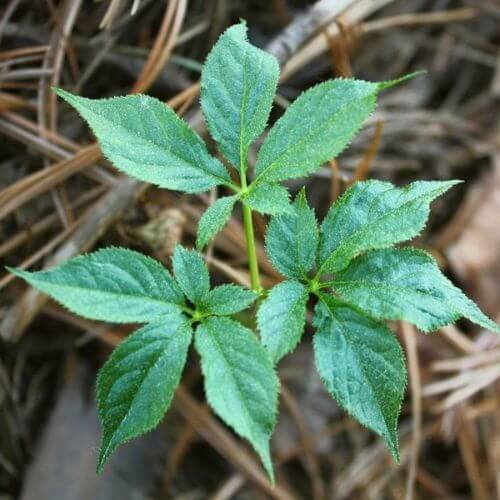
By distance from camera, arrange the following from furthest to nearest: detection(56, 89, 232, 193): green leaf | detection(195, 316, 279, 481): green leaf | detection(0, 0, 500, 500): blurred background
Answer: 1. detection(0, 0, 500, 500): blurred background
2. detection(56, 89, 232, 193): green leaf
3. detection(195, 316, 279, 481): green leaf

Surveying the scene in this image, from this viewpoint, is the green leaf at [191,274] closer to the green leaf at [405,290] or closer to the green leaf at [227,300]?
the green leaf at [227,300]

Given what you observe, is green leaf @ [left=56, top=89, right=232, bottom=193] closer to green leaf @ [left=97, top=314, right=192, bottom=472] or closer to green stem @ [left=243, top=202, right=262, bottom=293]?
green stem @ [left=243, top=202, right=262, bottom=293]

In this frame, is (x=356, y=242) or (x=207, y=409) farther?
(x=207, y=409)

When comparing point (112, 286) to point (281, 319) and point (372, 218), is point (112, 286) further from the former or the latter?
point (372, 218)

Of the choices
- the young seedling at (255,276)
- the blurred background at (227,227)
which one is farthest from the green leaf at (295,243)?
the blurred background at (227,227)

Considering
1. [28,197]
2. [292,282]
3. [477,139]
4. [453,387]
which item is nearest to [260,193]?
[292,282]

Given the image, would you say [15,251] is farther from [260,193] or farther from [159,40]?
[260,193]

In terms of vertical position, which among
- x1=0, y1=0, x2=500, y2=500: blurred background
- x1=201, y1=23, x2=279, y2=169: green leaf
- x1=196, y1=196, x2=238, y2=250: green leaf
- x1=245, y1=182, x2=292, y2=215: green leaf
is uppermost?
x1=201, y1=23, x2=279, y2=169: green leaf

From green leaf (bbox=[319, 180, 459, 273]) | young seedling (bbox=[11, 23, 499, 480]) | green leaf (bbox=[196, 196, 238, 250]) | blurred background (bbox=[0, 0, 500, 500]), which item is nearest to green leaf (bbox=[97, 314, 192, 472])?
young seedling (bbox=[11, 23, 499, 480])
